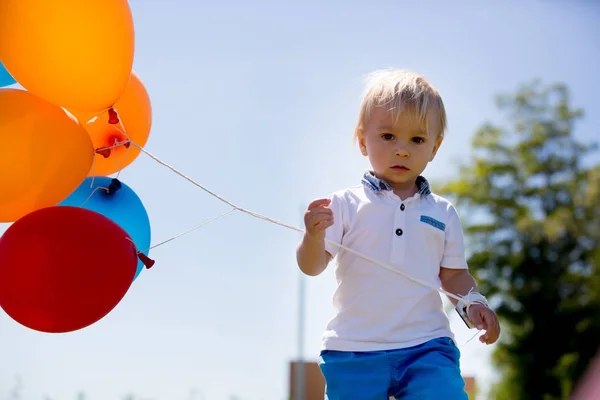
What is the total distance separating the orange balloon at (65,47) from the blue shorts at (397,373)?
3.96 feet

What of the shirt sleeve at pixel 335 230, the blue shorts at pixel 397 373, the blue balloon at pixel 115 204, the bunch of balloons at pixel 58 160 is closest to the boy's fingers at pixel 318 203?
the shirt sleeve at pixel 335 230

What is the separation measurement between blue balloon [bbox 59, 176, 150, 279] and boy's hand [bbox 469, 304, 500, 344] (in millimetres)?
1185

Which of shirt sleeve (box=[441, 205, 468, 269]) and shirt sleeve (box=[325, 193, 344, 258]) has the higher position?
shirt sleeve (box=[325, 193, 344, 258])

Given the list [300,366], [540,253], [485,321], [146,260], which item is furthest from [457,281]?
[540,253]

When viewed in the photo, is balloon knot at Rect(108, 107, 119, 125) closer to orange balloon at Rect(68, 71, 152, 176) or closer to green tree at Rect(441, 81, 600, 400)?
orange balloon at Rect(68, 71, 152, 176)

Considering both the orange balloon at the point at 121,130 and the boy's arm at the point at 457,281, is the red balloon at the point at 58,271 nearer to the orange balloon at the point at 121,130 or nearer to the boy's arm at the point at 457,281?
the orange balloon at the point at 121,130

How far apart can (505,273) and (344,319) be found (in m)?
15.2

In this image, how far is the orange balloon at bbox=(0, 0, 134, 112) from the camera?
234 centimetres

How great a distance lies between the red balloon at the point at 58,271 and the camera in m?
2.14

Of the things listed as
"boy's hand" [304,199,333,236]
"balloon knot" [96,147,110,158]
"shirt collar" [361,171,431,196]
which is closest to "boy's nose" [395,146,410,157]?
"shirt collar" [361,171,431,196]

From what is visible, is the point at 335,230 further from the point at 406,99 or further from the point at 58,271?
the point at 58,271

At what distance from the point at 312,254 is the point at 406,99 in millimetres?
599

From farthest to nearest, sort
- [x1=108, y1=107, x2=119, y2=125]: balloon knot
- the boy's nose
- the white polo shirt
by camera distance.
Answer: [x1=108, y1=107, x2=119, y2=125]: balloon knot, the boy's nose, the white polo shirt

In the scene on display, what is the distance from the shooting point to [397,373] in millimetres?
2184
